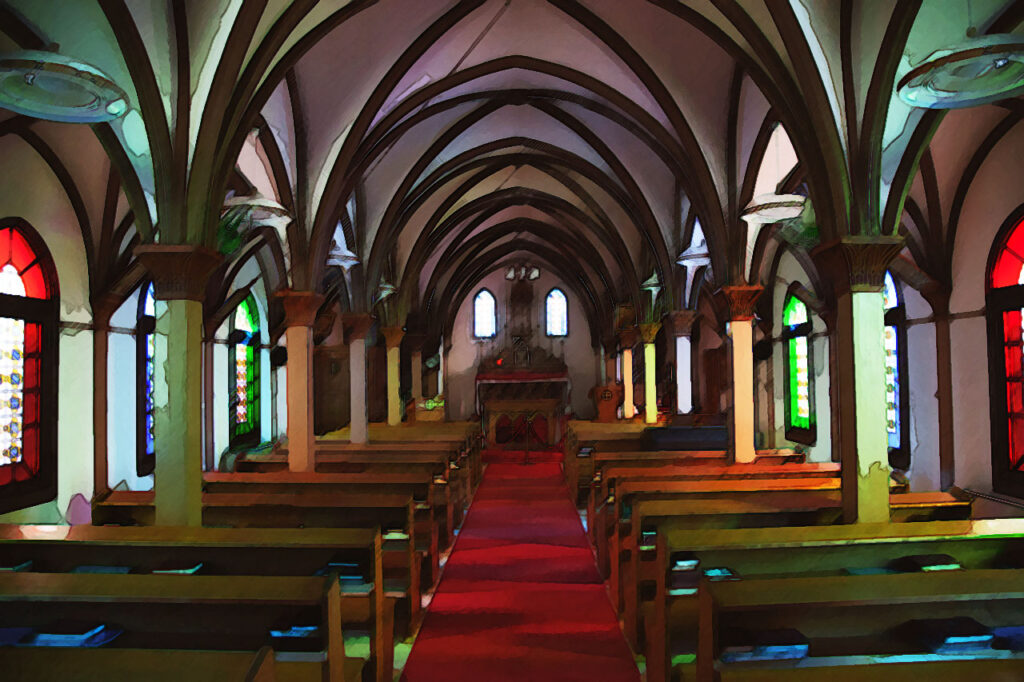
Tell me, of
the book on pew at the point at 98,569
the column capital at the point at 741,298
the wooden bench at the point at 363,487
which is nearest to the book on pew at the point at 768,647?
the book on pew at the point at 98,569

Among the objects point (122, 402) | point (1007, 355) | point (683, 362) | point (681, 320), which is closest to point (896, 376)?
point (1007, 355)

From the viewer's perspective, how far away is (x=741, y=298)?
10.8m

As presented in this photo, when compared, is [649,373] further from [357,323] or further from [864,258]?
[864,258]

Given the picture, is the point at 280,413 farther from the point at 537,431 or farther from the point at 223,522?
the point at 223,522

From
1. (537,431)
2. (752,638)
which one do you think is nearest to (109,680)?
(752,638)

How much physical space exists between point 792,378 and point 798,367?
37 centimetres

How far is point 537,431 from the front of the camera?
2455 centimetres

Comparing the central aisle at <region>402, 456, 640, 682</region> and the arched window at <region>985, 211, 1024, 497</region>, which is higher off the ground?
the arched window at <region>985, 211, 1024, 497</region>

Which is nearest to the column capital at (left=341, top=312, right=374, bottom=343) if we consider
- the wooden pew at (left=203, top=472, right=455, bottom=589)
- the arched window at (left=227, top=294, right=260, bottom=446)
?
the arched window at (left=227, top=294, right=260, bottom=446)

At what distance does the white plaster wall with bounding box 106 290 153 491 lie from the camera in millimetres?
11805

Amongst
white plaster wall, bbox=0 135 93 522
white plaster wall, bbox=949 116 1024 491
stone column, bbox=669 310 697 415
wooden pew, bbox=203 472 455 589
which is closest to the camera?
wooden pew, bbox=203 472 455 589

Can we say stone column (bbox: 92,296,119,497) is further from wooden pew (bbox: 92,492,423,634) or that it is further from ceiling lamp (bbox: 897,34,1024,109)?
ceiling lamp (bbox: 897,34,1024,109)

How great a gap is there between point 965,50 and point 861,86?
7.61ft

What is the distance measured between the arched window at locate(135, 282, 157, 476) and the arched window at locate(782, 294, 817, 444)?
13.2 meters
